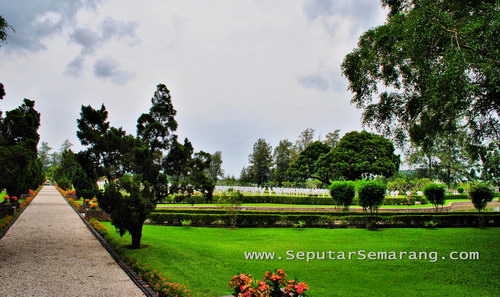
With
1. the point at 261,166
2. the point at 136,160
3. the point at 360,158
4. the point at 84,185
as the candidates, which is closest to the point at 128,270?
the point at 136,160

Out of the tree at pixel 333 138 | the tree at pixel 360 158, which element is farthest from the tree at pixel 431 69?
the tree at pixel 333 138

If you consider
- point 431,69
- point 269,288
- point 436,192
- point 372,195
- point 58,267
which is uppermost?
point 431,69

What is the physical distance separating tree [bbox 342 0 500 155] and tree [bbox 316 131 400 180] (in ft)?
76.9

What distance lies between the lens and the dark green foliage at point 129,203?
8.59m

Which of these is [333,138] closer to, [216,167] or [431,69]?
[216,167]

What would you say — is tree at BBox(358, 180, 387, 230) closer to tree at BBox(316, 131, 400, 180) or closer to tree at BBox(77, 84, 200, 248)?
tree at BBox(77, 84, 200, 248)

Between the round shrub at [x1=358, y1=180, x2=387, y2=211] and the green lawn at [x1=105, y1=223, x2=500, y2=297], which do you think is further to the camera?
the round shrub at [x1=358, y1=180, x2=387, y2=211]

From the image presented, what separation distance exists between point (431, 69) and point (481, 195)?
39.0 ft

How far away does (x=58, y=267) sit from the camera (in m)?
7.04

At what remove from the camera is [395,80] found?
10.5 metres

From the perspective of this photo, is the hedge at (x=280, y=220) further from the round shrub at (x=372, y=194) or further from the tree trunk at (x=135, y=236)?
the tree trunk at (x=135, y=236)

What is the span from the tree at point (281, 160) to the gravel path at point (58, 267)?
4752 cm

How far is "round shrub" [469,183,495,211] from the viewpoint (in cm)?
1634

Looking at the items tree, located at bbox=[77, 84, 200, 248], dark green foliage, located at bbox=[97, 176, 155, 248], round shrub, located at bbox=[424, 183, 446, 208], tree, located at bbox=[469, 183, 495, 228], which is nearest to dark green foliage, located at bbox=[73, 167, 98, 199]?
tree, located at bbox=[77, 84, 200, 248]
